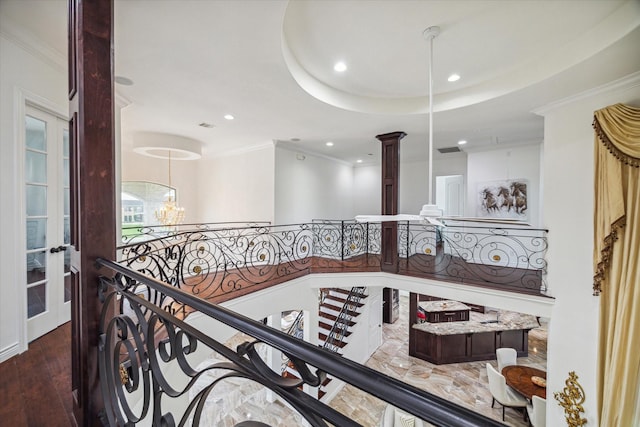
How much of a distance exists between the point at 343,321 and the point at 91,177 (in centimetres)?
629

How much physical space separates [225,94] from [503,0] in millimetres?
3121

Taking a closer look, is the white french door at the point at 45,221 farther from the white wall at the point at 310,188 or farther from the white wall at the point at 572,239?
the white wall at the point at 572,239

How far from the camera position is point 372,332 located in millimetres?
7273

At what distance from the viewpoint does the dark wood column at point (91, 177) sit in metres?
1.39

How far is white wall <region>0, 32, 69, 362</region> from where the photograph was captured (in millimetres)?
2170

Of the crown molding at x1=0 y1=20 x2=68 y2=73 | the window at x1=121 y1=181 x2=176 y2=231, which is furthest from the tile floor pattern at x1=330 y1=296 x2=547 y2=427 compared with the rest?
the window at x1=121 y1=181 x2=176 y2=231

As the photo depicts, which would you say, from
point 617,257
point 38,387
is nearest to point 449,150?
point 617,257

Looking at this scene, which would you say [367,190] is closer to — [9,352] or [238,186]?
[238,186]

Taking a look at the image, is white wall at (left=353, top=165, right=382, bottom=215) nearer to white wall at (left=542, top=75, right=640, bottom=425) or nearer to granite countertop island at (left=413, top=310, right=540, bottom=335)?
granite countertop island at (left=413, top=310, right=540, bottom=335)

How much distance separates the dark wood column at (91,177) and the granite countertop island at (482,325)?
7.24m

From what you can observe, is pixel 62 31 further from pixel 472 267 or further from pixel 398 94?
pixel 472 267

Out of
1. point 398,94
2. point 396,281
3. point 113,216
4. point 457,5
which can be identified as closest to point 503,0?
point 457,5

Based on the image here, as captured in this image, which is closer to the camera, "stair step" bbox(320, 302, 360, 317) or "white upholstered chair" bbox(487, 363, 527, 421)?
"white upholstered chair" bbox(487, 363, 527, 421)

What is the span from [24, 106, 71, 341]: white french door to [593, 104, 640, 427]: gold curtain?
5939mm
